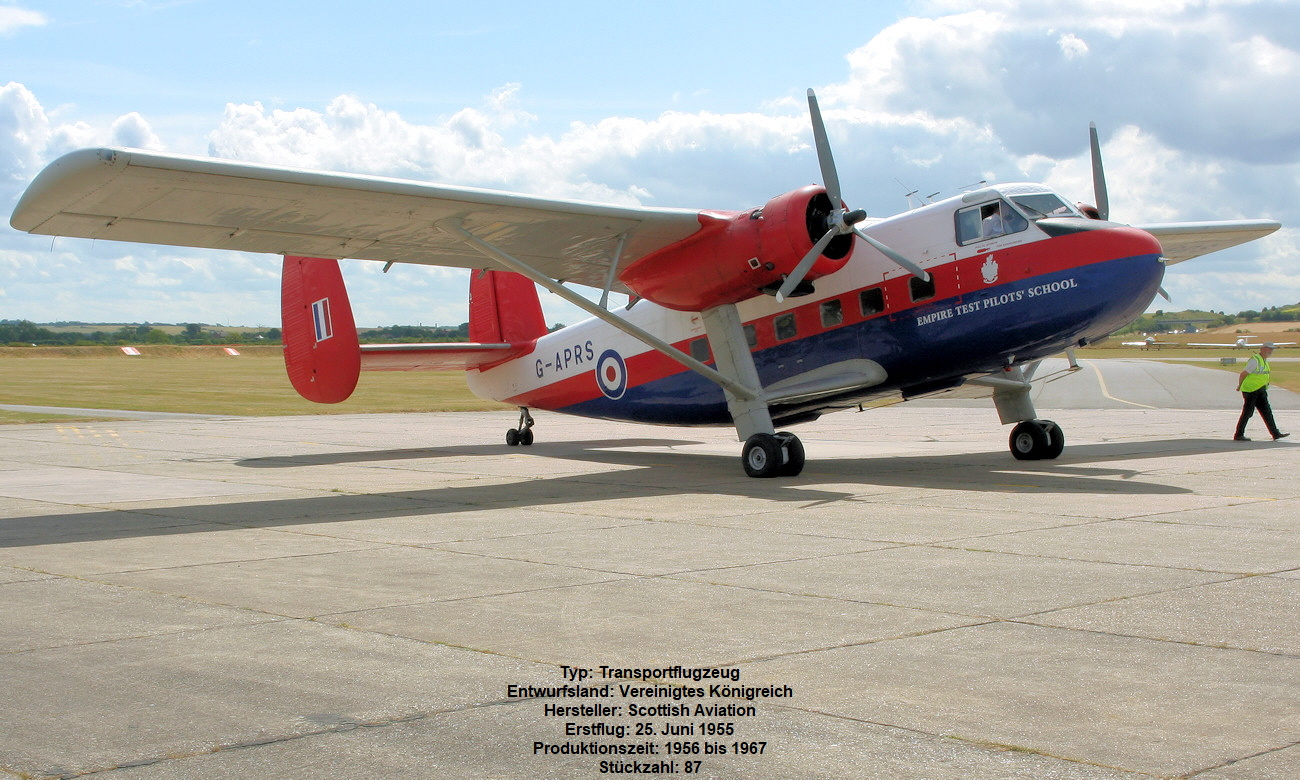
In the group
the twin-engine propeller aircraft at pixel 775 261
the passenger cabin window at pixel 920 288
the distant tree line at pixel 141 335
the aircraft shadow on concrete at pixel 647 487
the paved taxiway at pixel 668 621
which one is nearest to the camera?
the paved taxiway at pixel 668 621

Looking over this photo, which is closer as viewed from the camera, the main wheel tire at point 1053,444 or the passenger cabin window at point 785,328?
the passenger cabin window at point 785,328

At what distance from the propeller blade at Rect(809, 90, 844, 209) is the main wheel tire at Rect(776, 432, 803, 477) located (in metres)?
3.24

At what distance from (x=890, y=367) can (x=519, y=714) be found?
11637 millimetres

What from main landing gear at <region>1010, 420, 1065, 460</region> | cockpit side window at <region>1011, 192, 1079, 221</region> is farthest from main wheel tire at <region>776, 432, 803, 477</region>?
cockpit side window at <region>1011, 192, 1079, 221</region>

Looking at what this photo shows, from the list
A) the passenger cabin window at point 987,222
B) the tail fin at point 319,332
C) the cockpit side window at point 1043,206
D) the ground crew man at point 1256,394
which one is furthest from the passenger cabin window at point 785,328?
the ground crew man at point 1256,394

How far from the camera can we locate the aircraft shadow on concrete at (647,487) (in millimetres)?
10859

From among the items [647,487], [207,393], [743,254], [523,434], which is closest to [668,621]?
[647,487]

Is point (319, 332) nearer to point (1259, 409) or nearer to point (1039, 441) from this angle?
point (1039, 441)

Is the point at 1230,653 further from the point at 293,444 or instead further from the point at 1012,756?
the point at 293,444

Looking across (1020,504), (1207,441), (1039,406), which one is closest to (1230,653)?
(1020,504)

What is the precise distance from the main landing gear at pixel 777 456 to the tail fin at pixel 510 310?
847 cm

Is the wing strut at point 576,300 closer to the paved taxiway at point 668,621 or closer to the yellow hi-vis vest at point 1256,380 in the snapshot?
the paved taxiway at point 668,621

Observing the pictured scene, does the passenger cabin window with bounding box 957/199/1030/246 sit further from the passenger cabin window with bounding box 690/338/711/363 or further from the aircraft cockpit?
the passenger cabin window with bounding box 690/338/711/363

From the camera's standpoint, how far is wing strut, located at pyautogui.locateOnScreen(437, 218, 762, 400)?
13977mm
